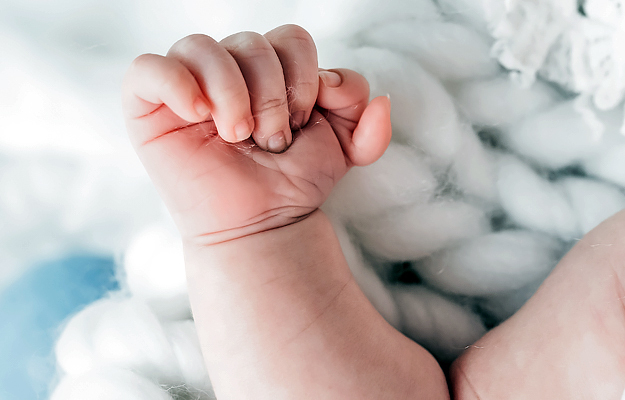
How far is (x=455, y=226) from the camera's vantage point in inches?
23.0

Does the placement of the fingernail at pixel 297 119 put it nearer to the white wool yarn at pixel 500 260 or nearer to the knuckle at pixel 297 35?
the knuckle at pixel 297 35

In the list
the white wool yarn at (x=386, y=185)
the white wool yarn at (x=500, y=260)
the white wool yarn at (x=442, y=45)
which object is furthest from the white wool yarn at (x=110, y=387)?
the white wool yarn at (x=442, y=45)

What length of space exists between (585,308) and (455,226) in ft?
0.58

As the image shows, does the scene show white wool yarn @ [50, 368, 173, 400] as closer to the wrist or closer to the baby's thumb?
the wrist

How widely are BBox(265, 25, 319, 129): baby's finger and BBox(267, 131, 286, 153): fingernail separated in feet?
0.09

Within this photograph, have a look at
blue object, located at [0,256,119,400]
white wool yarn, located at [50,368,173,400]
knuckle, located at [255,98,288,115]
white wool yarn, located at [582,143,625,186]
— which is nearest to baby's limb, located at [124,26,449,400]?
knuckle, located at [255,98,288,115]

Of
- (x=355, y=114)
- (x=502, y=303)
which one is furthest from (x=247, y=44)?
(x=502, y=303)

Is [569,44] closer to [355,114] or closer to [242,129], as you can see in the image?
[355,114]

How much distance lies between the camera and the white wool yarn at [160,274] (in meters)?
0.57

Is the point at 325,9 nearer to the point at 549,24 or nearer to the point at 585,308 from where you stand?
the point at 549,24

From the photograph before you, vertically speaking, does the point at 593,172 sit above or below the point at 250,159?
below

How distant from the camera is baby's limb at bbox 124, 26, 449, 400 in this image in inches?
16.1

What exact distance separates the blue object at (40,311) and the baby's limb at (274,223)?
21 cm

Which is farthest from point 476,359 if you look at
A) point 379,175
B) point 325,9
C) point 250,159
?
point 325,9
